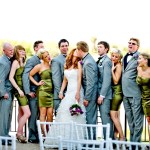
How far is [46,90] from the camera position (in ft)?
24.7

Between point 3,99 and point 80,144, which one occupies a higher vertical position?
point 3,99

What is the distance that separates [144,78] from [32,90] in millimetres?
1847

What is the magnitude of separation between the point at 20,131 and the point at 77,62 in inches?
56.0

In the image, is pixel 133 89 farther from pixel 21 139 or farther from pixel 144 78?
pixel 21 139

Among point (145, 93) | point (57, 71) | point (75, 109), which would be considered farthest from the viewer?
point (57, 71)

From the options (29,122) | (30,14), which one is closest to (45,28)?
(30,14)

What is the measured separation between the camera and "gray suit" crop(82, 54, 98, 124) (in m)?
7.19

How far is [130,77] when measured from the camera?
6.96 metres

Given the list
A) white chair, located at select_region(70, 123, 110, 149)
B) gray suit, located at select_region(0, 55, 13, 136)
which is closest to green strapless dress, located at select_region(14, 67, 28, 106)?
gray suit, located at select_region(0, 55, 13, 136)

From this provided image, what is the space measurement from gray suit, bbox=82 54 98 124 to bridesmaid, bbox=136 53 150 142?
68 cm

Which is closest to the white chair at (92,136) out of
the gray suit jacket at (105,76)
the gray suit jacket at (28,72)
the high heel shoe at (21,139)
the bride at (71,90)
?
the gray suit jacket at (105,76)

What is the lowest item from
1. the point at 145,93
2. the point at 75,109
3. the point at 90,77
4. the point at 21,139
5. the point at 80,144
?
the point at 21,139

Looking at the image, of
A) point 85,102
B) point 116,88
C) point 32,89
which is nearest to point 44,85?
point 32,89

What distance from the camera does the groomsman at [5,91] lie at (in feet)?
24.3
